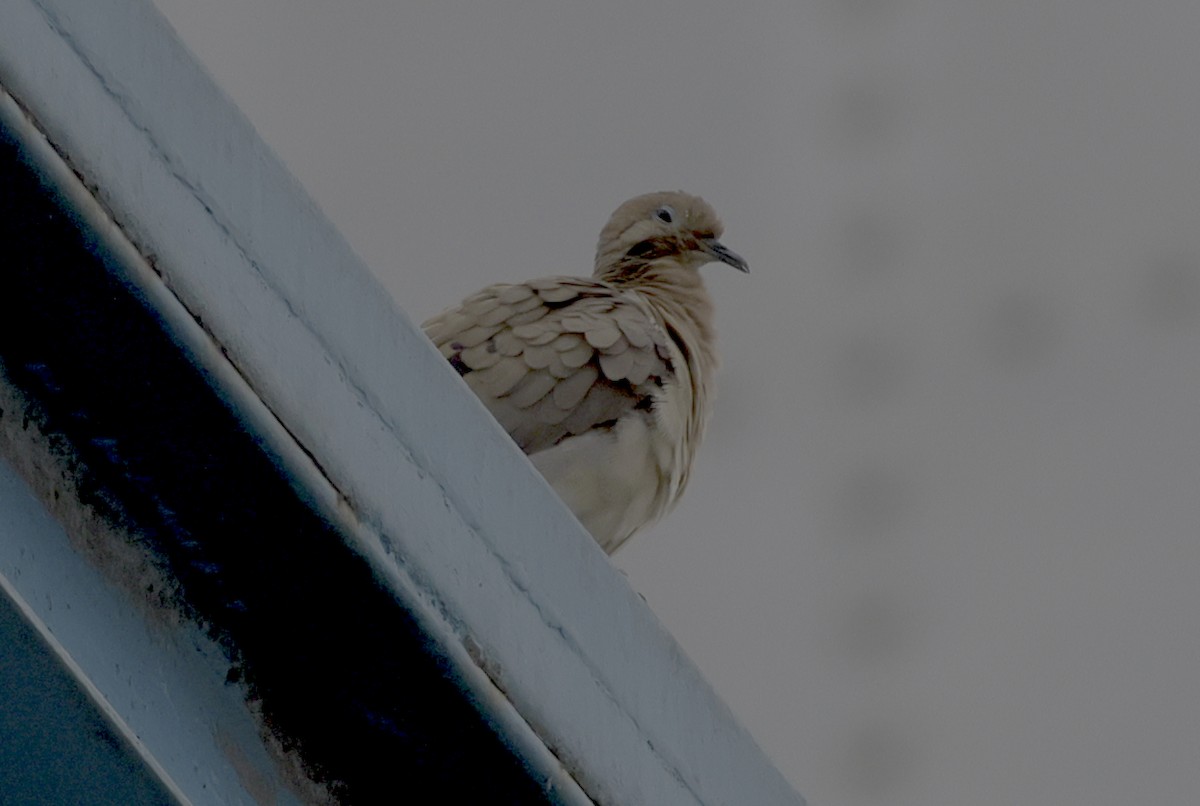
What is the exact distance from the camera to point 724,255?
371cm

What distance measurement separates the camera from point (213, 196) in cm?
100

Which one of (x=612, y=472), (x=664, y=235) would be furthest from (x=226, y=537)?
(x=664, y=235)

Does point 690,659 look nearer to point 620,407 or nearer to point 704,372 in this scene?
point 620,407

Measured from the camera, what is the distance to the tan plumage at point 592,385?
290 cm

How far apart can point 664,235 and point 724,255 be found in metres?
0.12

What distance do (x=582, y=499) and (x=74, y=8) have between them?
1.97 meters

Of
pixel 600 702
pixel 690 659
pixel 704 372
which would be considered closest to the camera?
pixel 600 702

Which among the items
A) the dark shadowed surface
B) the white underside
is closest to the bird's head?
the white underside

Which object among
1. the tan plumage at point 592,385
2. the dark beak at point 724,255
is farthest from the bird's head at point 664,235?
the tan plumage at point 592,385

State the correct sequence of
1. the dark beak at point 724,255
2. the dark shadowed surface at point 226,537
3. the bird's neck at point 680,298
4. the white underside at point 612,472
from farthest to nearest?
1. the dark beak at point 724,255
2. the bird's neck at point 680,298
3. the white underside at point 612,472
4. the dark shadowed surface at point 226,537

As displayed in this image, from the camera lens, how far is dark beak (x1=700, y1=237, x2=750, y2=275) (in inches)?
146

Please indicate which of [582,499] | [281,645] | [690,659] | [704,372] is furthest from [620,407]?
[281,645]

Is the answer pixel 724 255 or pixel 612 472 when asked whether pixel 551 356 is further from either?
pixel 724 255

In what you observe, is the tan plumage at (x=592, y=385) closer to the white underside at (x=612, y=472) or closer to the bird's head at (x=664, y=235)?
the white underside at (x=612, y=472)
